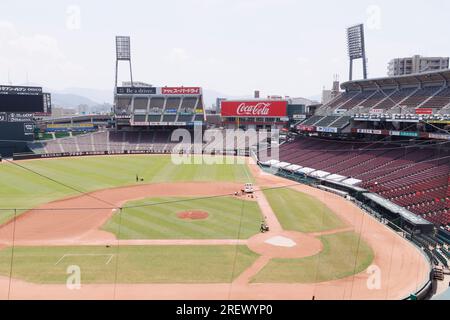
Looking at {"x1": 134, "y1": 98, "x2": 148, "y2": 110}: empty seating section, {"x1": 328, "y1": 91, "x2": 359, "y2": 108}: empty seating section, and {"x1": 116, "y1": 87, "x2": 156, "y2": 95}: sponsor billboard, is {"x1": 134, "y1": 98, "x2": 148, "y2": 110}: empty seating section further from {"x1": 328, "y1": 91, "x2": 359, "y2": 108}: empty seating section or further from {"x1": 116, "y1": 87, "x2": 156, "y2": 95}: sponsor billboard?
{"x1": 328, "y1": 91, "x2": 359, "y2": 108}: empty seating section

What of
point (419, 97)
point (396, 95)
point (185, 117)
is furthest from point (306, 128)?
point (185, 117)

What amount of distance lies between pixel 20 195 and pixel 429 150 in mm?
48990

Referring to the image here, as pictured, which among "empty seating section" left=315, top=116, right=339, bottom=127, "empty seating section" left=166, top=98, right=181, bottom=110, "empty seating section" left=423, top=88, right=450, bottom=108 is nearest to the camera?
"empty seating section" left=423, top=88, right=450, bottom=108

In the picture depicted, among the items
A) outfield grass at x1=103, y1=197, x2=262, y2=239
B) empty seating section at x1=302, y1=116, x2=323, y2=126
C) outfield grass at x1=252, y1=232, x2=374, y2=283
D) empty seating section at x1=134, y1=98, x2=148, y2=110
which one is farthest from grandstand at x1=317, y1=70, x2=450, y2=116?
empty seating section at x1=134, y1=98, x2=148, y2=110

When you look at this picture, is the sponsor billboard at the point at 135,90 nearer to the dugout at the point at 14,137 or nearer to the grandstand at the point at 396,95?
the dugout at the point at 14,137

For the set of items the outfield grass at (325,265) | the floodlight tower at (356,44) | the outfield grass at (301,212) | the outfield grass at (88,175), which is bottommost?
the outfield grass at (325,265)

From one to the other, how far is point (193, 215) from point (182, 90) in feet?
204

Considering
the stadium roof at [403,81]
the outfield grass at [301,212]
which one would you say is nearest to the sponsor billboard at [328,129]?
the stadium roof at [403,81]

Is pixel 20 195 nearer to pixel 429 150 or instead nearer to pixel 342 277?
pixel 342 277

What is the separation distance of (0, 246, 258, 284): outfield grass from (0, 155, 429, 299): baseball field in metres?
0.07

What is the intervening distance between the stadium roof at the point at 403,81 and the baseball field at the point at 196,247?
24.9m

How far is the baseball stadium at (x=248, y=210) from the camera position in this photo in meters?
18.3

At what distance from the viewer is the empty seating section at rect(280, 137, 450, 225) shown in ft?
95.8
